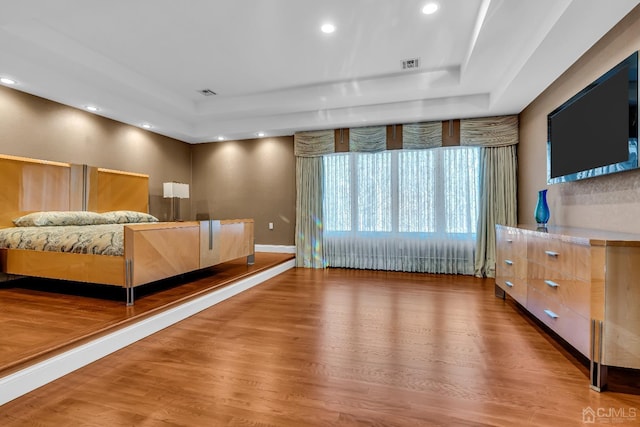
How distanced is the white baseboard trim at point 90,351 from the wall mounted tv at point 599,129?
11.2ft

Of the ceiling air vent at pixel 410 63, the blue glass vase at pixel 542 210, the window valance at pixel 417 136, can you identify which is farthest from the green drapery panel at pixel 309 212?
the blue glass vase at pixel 542 210

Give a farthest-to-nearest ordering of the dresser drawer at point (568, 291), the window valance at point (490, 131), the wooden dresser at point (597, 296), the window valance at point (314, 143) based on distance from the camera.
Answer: the window valance at point (314, 143) → the window valance at point (490, 131) → the dresser drawer at point (568, 291) → the wooden dresser at point (597, 296)

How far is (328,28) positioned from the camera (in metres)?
2.88

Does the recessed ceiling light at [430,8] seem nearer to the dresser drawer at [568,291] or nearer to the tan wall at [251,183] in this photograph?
the dresser drawer at [568,291]

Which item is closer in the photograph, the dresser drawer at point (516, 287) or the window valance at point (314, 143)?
the dresser drawer at point (516, 287)

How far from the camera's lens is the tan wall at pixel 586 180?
6.98 feet

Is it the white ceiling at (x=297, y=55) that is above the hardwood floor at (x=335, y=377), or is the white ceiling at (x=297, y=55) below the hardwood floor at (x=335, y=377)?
above

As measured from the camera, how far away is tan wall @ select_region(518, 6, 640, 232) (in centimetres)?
213

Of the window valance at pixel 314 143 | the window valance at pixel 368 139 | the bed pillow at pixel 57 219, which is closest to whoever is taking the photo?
the bed pillow at pixel 57 219

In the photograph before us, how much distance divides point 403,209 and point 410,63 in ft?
6.63

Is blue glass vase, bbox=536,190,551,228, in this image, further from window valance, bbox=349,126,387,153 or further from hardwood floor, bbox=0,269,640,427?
window valance, bbox=349,126,387,153

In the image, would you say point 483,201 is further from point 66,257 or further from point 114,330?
point 66,257

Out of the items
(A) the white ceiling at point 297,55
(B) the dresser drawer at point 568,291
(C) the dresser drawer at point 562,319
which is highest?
(A) the white ceiling at point 297,55

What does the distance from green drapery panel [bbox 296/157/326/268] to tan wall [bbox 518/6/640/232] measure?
286 cm
